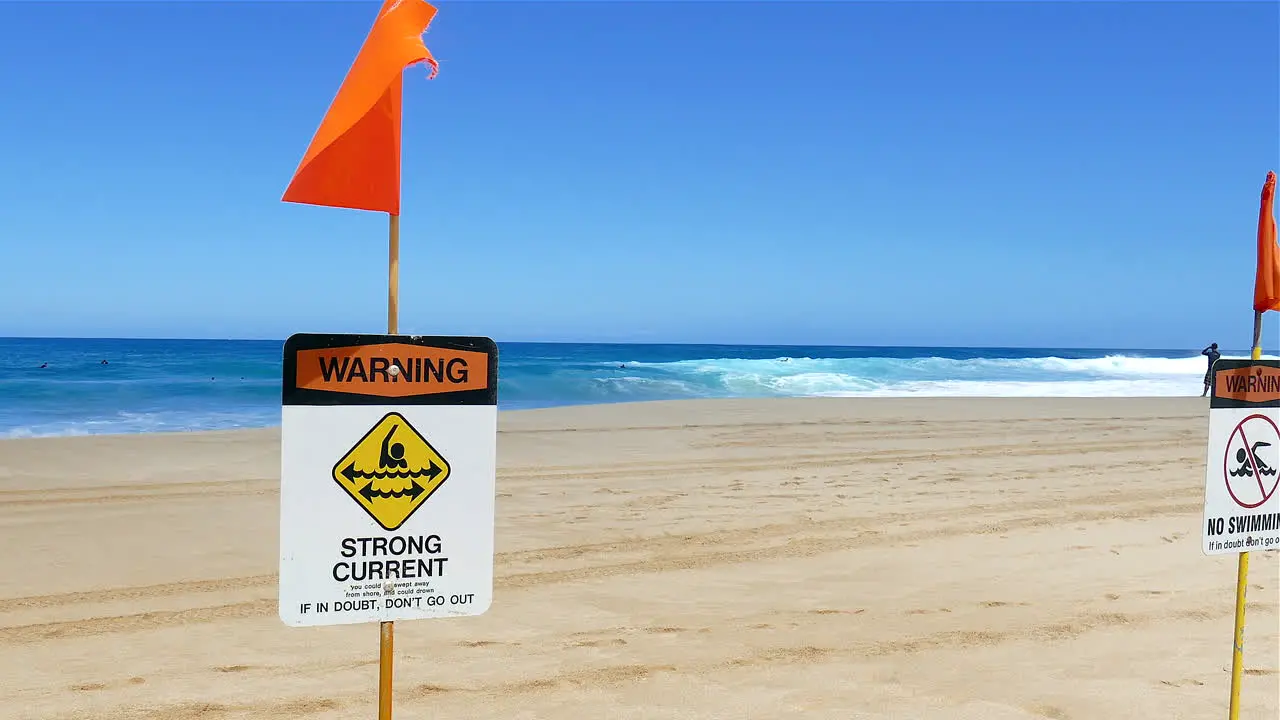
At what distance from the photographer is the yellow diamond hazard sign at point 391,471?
2.24 metres

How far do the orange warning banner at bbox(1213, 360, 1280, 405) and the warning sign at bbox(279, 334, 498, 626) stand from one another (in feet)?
9.50

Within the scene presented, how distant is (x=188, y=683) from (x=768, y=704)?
2794mm

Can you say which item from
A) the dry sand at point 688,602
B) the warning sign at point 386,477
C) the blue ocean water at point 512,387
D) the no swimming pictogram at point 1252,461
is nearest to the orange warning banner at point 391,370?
the warning sign at point 386,477

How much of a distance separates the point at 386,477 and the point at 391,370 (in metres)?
0.28

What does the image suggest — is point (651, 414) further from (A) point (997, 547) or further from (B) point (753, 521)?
(A) point (997, 547)

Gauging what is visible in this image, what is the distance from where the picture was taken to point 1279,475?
11.9ft

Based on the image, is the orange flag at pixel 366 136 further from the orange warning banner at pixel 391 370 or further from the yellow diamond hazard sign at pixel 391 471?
the yellow diamond hazard sign at pixel 391 471

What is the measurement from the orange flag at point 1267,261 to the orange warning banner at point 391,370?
3.32 m

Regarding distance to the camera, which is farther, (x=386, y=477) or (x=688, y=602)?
(x=688, y=602)

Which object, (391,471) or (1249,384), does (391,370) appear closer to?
(391,471)

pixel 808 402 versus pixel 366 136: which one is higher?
pixel 366 136

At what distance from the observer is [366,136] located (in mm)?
2277

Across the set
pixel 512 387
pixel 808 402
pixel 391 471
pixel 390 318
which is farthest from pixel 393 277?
pixel 512 387

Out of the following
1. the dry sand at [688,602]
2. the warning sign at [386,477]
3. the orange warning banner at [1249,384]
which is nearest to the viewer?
the warning sign at [386,477]
